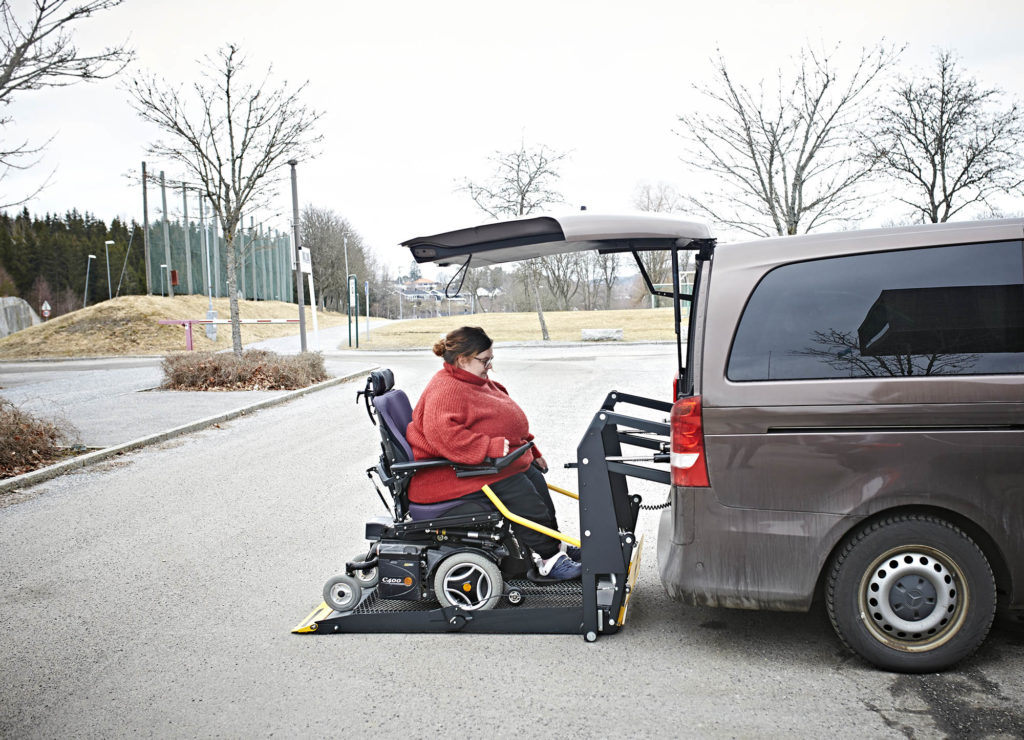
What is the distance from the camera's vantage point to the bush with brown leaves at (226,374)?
16891mm

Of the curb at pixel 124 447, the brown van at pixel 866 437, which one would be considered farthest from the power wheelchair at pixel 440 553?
the curb at pixel 124 447

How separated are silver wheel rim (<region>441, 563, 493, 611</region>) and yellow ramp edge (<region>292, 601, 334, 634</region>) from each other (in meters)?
0.68

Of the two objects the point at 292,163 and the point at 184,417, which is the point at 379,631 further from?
the point at 292,163

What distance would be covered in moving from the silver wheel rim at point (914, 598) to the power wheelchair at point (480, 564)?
1.10m

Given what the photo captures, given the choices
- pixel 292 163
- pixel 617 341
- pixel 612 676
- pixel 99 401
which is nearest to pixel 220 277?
pixel 617 341

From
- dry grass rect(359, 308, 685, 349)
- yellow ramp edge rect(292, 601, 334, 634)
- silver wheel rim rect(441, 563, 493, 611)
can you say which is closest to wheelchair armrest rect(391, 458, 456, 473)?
silver wheel rim rect(441, 563, 493, 611)

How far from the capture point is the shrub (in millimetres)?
8680

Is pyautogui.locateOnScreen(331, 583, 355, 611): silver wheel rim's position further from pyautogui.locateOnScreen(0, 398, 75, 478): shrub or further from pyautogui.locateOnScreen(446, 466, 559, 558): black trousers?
pyautogui.locateOnScreen(0, 398, 75, 478): shrub

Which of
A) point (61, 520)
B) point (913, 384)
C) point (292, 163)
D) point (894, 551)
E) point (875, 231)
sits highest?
point (292, 163)

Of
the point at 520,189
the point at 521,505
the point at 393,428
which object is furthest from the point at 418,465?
the point at 520,189

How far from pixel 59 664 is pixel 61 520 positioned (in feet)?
11.1

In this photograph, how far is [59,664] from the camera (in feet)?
13.3

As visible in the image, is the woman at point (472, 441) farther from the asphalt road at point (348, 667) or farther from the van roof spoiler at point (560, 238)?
the asphalt road at point (348, 667)

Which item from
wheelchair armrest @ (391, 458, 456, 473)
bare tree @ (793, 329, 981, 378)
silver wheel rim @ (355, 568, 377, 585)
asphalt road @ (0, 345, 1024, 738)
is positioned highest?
bare tree @ (793, 329, 981, 378)
